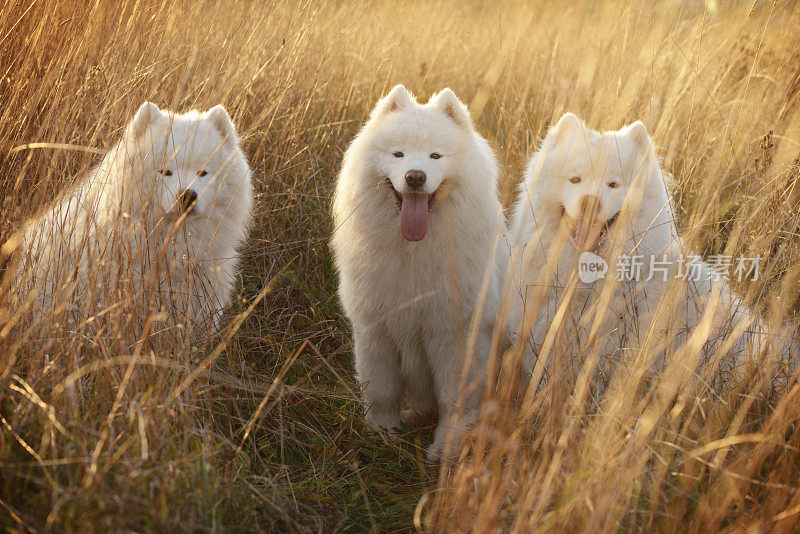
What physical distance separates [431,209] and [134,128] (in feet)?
4.53

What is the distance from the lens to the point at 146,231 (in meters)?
2.46

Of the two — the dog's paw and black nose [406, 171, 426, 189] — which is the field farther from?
black nose [406, 171, 426, 189]

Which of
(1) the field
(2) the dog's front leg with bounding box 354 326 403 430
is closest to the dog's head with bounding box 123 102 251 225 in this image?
(1) the field

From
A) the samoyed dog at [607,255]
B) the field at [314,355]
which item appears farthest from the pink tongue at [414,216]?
the field at [314,355]

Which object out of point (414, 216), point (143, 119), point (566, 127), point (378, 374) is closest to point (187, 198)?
point (143, 119)

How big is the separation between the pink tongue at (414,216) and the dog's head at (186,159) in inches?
29.2

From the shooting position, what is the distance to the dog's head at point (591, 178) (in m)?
2.79

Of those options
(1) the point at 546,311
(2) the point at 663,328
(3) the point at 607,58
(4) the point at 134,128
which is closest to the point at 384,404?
(1) the point at 546,311

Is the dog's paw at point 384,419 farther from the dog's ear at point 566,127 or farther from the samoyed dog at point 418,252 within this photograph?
the dog's ear at point 566,127

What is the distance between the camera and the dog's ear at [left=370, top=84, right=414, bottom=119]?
3.19m

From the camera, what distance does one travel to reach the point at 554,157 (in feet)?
9.92

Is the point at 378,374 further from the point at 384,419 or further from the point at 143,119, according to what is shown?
the point at 143,119

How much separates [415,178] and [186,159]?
1105 mm

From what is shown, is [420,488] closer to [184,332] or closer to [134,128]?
[184,332]
